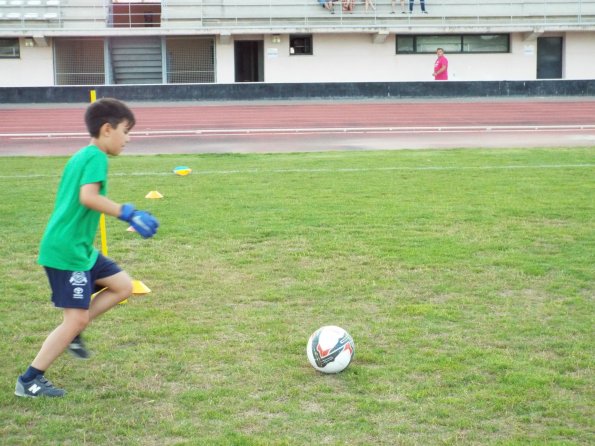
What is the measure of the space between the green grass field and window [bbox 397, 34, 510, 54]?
26.0 meters

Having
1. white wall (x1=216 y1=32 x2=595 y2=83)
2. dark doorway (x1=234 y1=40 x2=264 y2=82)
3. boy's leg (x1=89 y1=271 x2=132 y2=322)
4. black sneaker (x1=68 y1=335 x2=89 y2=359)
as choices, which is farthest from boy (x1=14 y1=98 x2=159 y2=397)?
dark doorway (x1=234 y1=40 x2=264 y2=82)

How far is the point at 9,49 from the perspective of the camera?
37.4m

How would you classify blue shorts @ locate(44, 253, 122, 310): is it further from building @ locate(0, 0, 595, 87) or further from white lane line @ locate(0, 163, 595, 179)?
building @ locate(0, 0, 595, 87)

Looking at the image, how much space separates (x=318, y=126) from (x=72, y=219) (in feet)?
66.2

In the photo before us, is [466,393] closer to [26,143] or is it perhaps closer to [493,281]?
[493,281]

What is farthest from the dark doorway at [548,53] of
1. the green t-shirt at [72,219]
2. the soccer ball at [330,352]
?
the green t-shirt at [72,219]

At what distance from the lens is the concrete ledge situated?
29.8 m

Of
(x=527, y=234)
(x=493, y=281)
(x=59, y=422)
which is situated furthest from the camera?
(x=527, y=234)

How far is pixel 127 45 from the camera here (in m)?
37.2

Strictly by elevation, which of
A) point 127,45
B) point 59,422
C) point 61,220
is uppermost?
point 127,45

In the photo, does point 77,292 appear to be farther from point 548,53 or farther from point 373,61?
point 548,53

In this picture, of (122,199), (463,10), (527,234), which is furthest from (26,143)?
(463,10)

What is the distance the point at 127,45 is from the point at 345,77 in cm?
905

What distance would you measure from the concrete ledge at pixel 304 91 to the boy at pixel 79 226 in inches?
981
